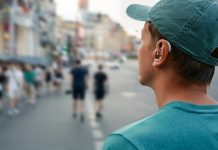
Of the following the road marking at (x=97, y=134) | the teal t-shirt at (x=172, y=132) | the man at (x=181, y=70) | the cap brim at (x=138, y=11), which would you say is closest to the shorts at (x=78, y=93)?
the road marking at (x=97, y=134)

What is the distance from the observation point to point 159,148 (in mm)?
1332

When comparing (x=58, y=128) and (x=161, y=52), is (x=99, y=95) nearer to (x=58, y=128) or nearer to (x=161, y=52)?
(x=58, y=128)

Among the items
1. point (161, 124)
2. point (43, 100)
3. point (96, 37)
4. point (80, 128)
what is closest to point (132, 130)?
point (161, 124)

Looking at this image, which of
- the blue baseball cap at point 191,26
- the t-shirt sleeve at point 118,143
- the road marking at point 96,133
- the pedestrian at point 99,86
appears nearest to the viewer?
the t-shirt sleeve at point 118,143

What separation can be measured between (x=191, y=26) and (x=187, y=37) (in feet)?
0.11

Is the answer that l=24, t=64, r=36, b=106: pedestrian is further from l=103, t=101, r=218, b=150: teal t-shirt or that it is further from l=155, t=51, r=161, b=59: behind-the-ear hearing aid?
l=103, t=101, r=218, b=150: teal t-shirt

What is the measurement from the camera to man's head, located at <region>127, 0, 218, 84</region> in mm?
1489

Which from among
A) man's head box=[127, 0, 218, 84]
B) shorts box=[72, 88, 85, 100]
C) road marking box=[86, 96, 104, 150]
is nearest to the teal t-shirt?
man's head box=[127, 0, 218, 84]

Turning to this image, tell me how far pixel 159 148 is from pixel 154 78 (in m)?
0.29

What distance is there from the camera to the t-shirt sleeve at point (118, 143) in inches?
51.9

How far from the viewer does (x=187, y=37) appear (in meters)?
1.49

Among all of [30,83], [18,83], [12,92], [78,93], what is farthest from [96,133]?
[30,83]

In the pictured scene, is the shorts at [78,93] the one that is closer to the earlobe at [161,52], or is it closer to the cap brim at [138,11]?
the cap brim at [138,11]

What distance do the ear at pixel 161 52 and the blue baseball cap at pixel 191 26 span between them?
2 cm
